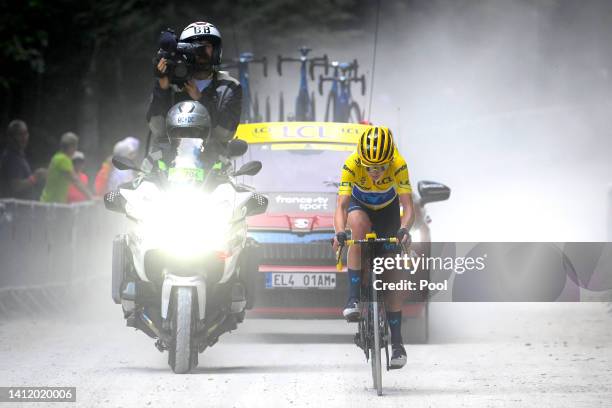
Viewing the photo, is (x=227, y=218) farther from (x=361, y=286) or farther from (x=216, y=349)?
(x=216, y=349)

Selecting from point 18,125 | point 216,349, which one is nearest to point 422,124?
point 18,125

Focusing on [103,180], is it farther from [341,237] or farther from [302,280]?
[341,237]

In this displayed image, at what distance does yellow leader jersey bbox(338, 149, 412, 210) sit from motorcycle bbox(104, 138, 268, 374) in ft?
3.48

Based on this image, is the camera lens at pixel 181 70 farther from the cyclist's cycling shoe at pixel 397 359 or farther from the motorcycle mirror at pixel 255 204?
the cyclist's cycling shoe at pixel 397 359

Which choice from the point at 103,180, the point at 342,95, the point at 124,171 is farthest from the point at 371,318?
the point at 342,95

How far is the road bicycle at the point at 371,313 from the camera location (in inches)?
455

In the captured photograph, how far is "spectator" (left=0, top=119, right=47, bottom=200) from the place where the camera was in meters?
21.0

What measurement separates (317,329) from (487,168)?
787 inches

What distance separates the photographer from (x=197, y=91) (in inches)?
536

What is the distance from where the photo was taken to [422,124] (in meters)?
38.0

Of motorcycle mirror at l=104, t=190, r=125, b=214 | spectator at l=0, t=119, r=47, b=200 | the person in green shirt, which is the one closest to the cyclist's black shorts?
motorcycle mirror at l=104, t=190, r=125, b=214

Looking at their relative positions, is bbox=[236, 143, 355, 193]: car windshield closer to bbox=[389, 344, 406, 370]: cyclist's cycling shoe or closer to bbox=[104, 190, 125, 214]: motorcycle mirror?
bbox=[104, 190, 125, 214]: motorcycle mirror

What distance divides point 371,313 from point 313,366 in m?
1.43

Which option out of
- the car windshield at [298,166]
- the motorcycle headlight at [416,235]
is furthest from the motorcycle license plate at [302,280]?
the car windshield at [298,166]
